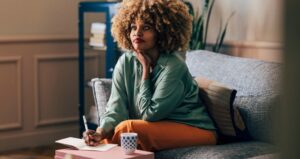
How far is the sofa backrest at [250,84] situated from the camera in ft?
7.22

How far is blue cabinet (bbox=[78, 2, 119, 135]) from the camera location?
3.58 metres

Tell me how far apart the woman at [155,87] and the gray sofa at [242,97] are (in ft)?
0.30

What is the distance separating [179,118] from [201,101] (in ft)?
0.53

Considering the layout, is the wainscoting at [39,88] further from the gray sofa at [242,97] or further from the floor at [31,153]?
the gray sofa at [242,97]

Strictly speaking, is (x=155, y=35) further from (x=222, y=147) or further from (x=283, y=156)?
(x=283, y=156)

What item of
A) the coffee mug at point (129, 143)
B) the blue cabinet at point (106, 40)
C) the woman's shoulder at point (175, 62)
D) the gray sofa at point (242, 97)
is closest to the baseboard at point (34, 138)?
the blue cabinet at point (106, 40)

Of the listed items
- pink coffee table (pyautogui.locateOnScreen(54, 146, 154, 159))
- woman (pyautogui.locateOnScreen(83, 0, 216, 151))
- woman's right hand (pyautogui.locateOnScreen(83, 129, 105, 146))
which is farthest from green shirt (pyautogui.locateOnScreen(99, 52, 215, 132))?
pink coffee table (pyautogui.locateOnScreen(54, 146, 154, 159))

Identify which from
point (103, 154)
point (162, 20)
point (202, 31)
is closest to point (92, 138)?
point (103, 154)

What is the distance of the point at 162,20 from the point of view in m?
2.34

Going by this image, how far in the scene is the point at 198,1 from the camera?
360 centimetres

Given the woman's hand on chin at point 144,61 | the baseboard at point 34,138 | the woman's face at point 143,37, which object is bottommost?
the baseboard at point 34,138

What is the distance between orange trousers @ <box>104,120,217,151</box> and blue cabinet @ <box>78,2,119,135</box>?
1.46 meters

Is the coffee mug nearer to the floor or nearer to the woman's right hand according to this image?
the woman's right hand

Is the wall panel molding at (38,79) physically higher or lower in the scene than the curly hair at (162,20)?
lower
